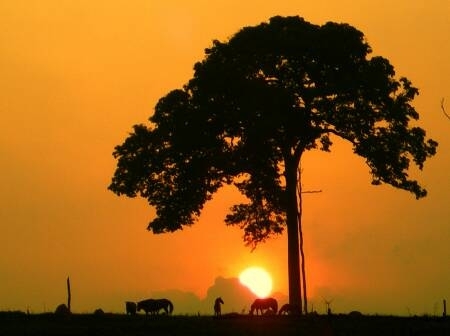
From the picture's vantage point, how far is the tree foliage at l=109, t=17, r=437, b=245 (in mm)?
48219

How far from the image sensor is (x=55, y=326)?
33375mm

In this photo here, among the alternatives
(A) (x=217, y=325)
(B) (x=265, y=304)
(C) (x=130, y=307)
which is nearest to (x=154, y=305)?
(C) (x=130, y=307)

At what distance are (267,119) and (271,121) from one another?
0.82 feet

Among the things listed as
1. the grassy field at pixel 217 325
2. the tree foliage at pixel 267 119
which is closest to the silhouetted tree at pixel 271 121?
the tree foliage at pixel 267 119

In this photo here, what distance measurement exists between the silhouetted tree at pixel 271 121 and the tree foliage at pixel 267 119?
57 millimetres

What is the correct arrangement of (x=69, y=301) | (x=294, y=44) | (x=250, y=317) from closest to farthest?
1. (x=250, y=317)
2. (x=69, y=301)
3. (x=294, y=44)

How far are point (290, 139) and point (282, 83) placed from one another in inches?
129

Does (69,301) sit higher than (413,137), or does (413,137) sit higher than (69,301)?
(413,137)

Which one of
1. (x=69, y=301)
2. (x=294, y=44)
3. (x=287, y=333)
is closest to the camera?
(x=287, y=333)

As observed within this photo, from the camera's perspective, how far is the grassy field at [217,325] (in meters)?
31.8

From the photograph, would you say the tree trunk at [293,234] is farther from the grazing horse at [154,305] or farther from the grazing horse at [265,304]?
the grazing horse at [154,305]

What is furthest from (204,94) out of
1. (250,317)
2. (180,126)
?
(250,317)

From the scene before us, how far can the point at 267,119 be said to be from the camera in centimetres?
4741

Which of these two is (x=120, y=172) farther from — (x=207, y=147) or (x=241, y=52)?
(x=241, y=52)
